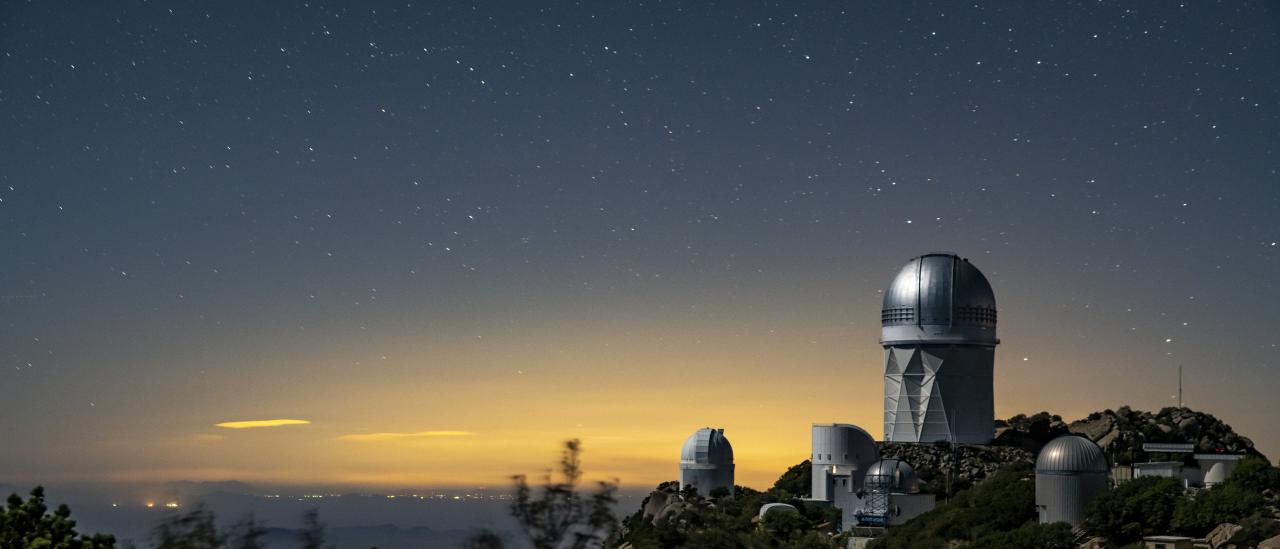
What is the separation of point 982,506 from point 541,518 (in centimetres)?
3820

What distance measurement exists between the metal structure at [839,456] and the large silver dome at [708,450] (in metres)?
10.5

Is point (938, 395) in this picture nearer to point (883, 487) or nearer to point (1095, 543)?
point (883, 487)

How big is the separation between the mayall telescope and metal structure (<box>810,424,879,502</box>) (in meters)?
4.71

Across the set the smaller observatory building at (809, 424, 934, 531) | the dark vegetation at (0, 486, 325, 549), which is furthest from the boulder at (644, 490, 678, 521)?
the dark vegetation at (0, 486, 325, 549)

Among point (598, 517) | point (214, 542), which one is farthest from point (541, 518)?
point (214, 542)

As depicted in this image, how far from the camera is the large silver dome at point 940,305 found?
73125mm

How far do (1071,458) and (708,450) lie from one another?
3086 centimetres

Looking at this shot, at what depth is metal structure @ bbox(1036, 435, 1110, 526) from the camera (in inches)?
2046

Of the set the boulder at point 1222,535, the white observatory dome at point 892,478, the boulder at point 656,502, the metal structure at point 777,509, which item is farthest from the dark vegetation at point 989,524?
the boulder at point 656,502

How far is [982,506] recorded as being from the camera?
55688mm

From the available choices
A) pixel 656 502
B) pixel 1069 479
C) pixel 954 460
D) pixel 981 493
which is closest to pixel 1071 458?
pixel 1069 479

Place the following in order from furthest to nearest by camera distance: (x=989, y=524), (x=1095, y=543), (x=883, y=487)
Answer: (x=883, y=487), (x=989, y=524), (x=1095, y=543)

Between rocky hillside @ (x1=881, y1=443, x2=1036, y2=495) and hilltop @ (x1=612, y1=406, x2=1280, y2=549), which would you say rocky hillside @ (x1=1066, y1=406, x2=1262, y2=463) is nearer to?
hilltop @ (x1=612, y1=406, x2=1280, y2=549)

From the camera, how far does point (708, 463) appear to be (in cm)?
8000
